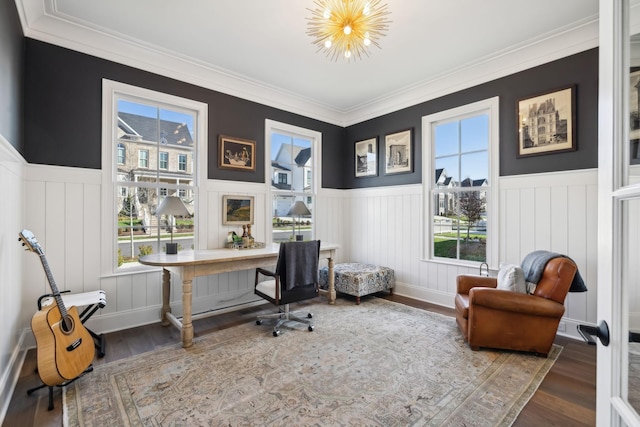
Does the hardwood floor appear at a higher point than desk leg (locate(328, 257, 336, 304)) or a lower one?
lower

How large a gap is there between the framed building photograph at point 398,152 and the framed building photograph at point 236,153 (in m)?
2.07

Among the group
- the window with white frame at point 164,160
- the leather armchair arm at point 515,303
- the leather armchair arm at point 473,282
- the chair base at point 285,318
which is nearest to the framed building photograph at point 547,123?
the leather armchair arm at point 473,282

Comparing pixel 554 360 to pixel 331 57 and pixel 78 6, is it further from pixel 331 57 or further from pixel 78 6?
pixel 78 6

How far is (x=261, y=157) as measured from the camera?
14.0 ft

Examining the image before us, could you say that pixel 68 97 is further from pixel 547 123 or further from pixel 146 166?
pixel 547 123

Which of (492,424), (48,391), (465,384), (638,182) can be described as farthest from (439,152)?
(48,391)

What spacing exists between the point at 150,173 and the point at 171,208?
0.79 m

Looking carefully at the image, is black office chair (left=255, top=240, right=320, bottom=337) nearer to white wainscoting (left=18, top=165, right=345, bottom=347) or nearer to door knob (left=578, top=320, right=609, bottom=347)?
white wainscoting (left=18, top=165, right=345, bottom=347)

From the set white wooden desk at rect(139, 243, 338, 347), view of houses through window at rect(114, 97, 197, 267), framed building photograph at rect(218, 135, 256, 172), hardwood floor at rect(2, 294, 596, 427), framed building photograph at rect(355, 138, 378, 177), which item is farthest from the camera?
framed building photograph at rect(355, 138, 378, 177)

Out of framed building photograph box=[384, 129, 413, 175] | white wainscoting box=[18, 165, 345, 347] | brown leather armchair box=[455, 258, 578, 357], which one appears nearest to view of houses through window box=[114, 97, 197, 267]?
white wainscoting box=[18, 165, 345, 347]

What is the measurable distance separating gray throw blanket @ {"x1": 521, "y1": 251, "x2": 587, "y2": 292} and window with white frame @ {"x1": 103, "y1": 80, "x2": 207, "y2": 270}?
365cm

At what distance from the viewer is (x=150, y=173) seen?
343 cm

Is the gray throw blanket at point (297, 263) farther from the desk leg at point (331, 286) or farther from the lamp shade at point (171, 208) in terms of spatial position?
the lamp shade at point (171, 208)

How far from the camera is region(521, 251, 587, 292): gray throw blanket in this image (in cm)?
257
